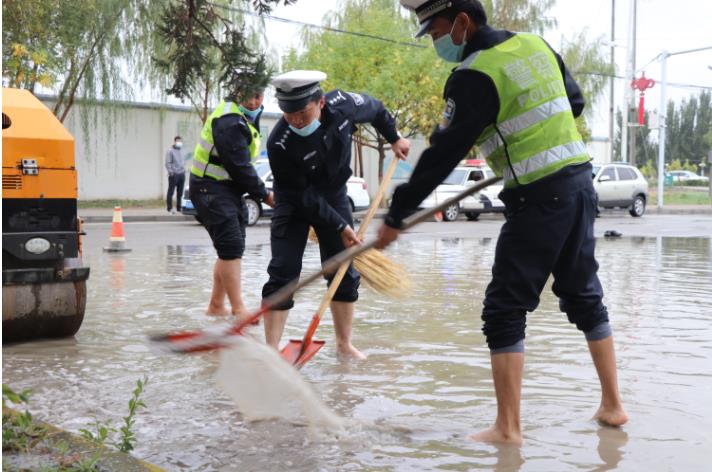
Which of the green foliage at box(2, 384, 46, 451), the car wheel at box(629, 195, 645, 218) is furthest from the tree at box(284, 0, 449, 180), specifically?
the green foliage at box(2, 384, 46, 451)

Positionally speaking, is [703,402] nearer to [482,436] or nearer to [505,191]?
[482,436]

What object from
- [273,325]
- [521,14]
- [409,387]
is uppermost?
[521,14]

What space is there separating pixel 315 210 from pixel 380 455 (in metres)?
1.85

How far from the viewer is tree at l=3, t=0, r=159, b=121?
1827cm

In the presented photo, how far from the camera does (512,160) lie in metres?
3.87

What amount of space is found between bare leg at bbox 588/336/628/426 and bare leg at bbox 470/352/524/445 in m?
0.42

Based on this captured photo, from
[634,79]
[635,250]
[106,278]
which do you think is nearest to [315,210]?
[106,278]

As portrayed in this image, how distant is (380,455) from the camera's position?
3.84 meters

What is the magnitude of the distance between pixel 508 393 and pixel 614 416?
0.55m

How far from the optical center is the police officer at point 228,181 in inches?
262

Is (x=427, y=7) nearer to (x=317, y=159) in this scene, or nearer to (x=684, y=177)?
(x=317, y=159)

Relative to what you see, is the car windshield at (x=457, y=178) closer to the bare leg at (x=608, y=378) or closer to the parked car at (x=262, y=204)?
the parked car at (x=262, y=204)

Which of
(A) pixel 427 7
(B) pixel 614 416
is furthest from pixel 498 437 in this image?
(A) pixel 427 7

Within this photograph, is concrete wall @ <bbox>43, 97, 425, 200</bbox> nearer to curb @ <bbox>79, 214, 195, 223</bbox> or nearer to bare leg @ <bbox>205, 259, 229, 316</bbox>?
curb @ <bbox>79, 214, 195, 223</bbox>
